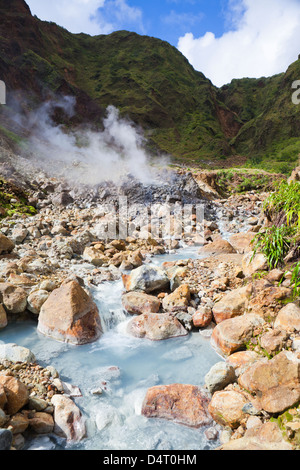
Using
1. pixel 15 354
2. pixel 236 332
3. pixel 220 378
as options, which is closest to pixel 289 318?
pixel 236 332

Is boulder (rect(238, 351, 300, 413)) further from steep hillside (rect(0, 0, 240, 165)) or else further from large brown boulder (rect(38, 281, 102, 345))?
steep hillside (rect(0, 0, 240, 165))

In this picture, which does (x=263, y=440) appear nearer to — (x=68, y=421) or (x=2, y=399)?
(x=68, y=421)

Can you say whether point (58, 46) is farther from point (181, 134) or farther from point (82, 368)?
point (82, 368)

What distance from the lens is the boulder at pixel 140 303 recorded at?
183 inches

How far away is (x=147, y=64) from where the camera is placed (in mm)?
49406

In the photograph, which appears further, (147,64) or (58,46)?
(147,64)

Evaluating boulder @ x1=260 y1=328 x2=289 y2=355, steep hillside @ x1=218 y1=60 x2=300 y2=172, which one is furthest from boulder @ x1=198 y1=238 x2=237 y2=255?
steep hillside @ x1=218 y1=60 x2=300 y2=172

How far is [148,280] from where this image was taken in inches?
206

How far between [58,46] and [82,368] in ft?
181

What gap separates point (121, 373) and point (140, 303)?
4.35ft

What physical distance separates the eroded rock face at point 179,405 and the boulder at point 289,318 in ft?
4.00

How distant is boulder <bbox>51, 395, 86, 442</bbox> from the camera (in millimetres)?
2561
